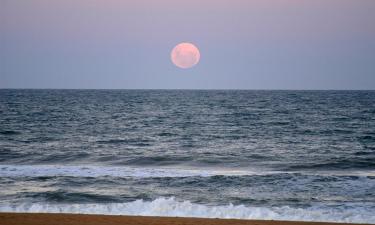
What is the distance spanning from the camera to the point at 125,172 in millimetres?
22141

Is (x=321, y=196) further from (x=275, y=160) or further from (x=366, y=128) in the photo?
(x=366, y=128)

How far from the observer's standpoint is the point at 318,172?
75.4ft

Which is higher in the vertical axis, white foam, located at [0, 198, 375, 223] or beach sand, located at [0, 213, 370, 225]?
beach sand, located at [0, 213, 370, 225]

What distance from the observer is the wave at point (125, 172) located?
21.1 m

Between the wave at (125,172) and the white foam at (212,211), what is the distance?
625 cm

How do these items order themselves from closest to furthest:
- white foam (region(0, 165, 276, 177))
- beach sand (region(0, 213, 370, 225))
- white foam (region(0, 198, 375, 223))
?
beach sand (region(0, 213, 370, 225))
white foam (region(0, 198, 375, 223))
white foam (region(0, 165, 276, 177))

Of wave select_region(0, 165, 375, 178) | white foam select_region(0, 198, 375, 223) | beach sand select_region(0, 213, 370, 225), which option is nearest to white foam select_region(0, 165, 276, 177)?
wave select_region(0, 165, 375, 178)

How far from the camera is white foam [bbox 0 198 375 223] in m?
13.4

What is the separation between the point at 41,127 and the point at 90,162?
75.1ft

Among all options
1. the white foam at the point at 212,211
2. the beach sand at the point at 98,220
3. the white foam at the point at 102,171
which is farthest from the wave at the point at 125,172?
the beach sand at the point at 98,220

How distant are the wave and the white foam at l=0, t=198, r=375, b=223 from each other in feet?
20.5

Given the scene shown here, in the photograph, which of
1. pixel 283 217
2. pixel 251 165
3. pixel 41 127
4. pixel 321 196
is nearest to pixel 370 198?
pixel 321 196

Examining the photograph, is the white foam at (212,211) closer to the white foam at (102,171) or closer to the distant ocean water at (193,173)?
the distant ocean water at (193,173)

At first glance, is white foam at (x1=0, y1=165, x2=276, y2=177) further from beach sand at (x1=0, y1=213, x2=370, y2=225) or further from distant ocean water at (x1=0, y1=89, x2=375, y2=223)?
beach sand at (x1=0, y1=213, x2=370, y2=225)
